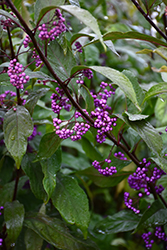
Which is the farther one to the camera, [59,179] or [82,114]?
[59,179]

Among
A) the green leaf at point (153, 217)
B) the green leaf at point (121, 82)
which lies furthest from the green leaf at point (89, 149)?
the green leaf at point (121, 82)

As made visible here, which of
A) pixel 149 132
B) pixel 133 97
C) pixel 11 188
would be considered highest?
pixel 133 97

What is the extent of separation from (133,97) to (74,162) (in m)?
0.96

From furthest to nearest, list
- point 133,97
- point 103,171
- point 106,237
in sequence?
point 106,237
point 103,171
point 133,97

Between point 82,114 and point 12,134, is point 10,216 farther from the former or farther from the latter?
point 82,114

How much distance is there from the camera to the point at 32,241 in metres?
0.85

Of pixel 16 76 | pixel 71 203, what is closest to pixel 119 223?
pixel 71 203

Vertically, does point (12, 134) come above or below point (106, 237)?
above

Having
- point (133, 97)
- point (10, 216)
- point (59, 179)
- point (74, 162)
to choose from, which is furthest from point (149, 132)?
point (74, 162)

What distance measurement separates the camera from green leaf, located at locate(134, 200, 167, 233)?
2.72 ft

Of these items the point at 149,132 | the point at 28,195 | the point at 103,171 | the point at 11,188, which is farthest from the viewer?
the point at 28,195

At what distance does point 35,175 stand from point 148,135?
0.44 m

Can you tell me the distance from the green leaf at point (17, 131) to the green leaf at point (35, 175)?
207 millimetres

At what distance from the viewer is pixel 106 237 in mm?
1364
